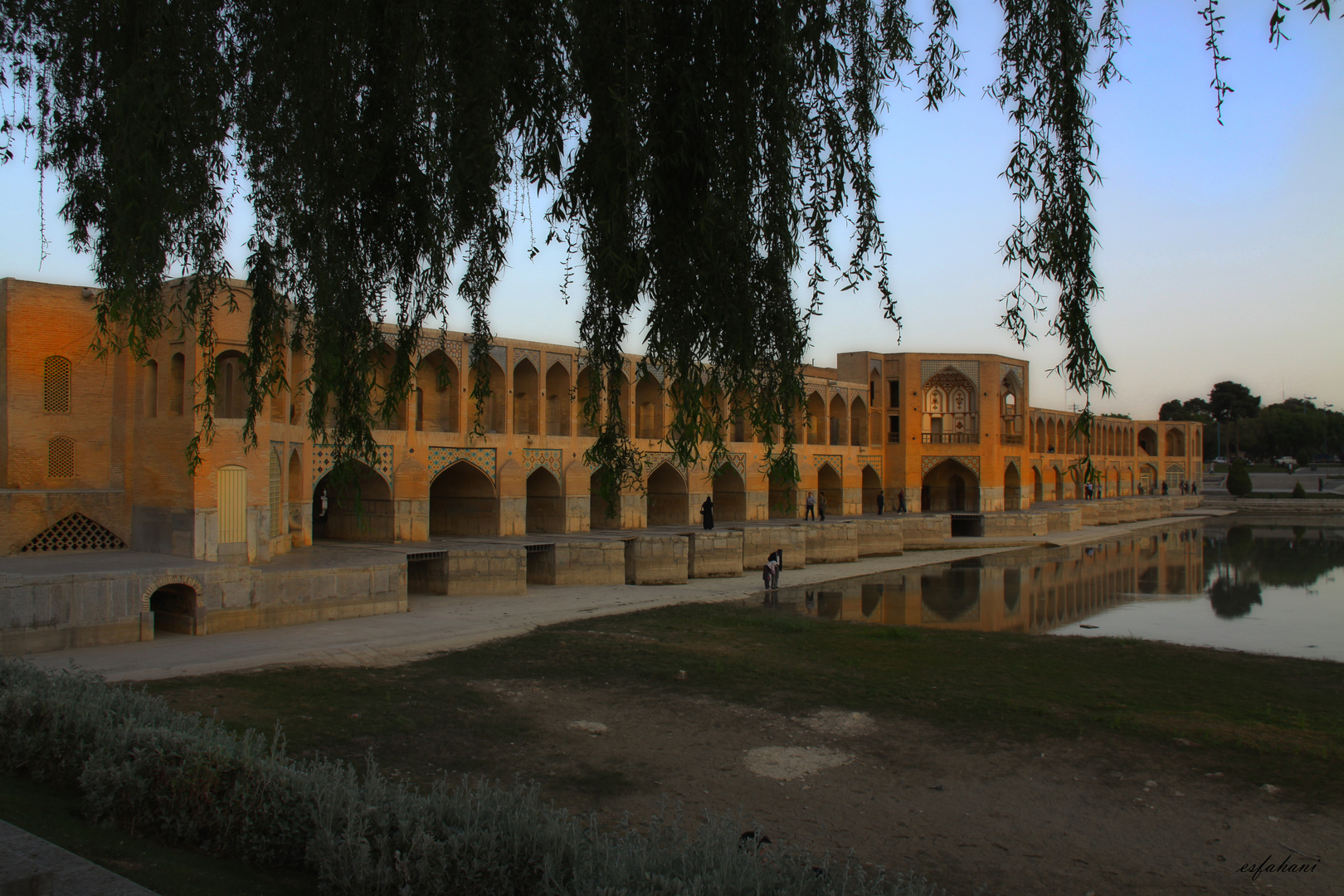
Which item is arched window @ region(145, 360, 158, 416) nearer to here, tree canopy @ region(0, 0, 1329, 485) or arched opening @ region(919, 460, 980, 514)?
tree canopy @ region(0, 0, 1329, 485)

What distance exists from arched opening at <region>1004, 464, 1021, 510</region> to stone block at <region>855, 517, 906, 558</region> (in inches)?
376

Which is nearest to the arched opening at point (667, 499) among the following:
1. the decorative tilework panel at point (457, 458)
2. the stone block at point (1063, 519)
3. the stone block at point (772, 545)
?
the stone block at point (772, 545)

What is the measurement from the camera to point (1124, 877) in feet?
14.2

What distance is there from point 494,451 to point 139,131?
14.3 meters

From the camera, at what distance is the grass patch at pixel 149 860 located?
3.19 m

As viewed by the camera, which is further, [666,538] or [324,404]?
[666,538]

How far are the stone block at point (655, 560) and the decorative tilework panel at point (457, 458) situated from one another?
120 inches

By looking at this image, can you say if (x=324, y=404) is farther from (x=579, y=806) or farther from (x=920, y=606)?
(x=920, y=606)

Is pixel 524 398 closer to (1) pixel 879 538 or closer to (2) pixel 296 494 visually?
(2) pixel 296 494

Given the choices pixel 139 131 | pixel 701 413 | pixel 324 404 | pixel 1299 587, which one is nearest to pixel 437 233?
pixel 324 404

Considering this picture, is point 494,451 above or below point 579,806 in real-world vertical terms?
above

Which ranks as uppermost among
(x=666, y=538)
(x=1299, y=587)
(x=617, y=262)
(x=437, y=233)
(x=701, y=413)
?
(x=437, y=233)

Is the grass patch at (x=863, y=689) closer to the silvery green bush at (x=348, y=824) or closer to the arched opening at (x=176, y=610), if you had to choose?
the silvery green bush at (x=348, y=824)

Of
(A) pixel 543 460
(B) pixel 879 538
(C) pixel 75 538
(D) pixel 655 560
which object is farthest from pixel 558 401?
(C) pixel 75 538
